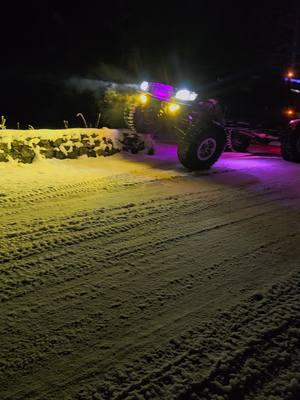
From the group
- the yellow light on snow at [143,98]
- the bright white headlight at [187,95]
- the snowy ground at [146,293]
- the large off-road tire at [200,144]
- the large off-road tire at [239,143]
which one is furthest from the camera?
the large off-road tire at [239,143]

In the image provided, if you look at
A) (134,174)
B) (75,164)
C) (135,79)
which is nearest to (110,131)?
(75,164)

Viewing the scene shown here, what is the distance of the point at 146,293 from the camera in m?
3.26

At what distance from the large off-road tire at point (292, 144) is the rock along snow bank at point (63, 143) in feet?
10.0

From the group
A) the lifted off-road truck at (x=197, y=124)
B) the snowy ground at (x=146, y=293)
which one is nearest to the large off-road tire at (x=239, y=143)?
the lifted off-road truck at (x=197, y=124)

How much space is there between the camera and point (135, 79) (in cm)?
1830

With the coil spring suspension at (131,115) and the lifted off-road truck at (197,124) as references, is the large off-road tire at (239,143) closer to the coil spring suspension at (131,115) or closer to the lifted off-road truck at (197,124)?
the lifted off-road truck at (197,124)

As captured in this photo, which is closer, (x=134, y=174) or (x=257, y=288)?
(x=257, y=288)

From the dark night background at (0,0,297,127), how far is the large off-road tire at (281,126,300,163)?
15.5 ft

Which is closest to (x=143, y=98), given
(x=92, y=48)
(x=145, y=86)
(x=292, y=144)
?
(x=145, y=86)

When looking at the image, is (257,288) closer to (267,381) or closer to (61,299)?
(267,381)

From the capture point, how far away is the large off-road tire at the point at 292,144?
8844 millimetres

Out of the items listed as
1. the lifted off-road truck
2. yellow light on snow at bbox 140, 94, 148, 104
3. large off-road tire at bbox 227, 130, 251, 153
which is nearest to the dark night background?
large off-road tire at bbox 227, 130, 251, 153

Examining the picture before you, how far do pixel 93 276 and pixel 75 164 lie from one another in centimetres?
437

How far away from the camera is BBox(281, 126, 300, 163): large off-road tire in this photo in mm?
8844
